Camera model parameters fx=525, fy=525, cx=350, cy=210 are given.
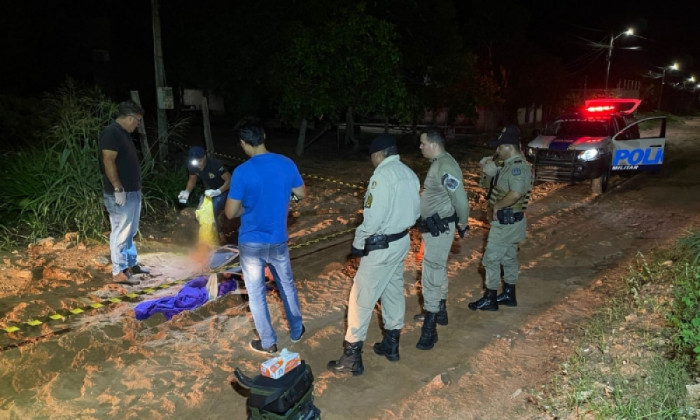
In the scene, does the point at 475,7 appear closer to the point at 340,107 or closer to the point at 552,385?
the point at 340,107

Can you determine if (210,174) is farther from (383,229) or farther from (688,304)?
(688,304)

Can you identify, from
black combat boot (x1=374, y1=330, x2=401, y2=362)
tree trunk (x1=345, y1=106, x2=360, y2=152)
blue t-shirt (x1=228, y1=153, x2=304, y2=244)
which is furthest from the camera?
tree trunk (x1=345, y1=106, x2=360, y2=152)

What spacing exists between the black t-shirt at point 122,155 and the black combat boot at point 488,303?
3.83 meters

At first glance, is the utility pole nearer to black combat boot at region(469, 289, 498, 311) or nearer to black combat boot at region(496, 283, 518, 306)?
black combat boot at region(469, 289, 498, 311)

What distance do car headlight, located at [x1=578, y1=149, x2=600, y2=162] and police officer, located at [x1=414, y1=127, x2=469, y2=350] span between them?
7150 mm

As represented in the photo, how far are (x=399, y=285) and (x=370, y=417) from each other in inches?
40.4

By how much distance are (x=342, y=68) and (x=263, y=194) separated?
10.4 m

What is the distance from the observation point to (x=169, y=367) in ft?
13.6

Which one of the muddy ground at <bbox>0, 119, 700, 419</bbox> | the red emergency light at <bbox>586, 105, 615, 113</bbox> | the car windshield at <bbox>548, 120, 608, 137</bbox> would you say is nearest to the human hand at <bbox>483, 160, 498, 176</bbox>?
the muddy ground at <bbox>0, 119, 700, 419</bbox>

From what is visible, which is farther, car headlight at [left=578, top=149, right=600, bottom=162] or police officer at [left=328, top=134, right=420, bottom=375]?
car headlight at [left=578, top=149, right=600, bottom=162]

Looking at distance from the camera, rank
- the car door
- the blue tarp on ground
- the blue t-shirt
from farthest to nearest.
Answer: the car door
the blue tarp on ground
the blue t-shirt

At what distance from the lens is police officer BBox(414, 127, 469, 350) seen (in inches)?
171

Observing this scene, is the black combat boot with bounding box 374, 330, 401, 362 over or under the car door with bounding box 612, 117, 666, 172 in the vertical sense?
under

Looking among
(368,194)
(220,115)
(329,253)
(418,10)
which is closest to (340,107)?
(418,10)
